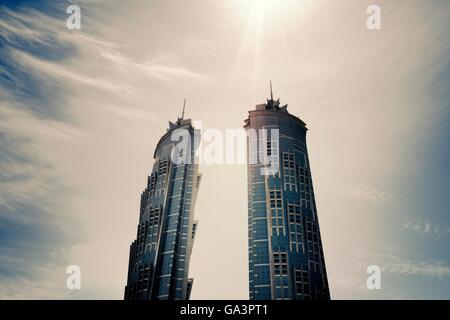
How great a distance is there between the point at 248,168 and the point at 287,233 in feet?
96.2

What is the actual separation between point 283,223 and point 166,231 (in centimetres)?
4463

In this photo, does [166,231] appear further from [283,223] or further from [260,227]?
[283,223]

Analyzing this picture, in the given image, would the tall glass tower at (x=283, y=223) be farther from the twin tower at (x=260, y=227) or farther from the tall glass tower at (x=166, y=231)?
the tall glass tower at (x=166, y=231)

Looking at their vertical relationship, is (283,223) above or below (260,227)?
above

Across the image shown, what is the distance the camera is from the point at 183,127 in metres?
158

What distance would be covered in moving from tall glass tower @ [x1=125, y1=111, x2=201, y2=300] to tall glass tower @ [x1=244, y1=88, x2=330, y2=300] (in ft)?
83.1

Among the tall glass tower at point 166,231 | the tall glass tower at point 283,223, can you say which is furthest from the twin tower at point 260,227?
the tall glass tower at point 283,223

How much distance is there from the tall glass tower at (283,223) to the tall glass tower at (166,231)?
2532 cm

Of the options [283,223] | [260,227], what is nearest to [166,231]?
[260,227]

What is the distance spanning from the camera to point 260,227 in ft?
400

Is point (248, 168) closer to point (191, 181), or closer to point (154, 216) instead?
point (191, 181)

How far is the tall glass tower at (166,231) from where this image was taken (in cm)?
12469

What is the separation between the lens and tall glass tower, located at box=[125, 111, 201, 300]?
125 meters
